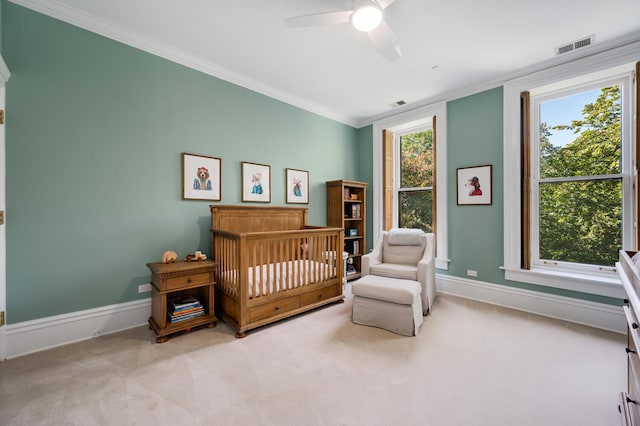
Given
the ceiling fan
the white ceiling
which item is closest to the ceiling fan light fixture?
the ceiling fan

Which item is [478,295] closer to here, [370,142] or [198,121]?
[370,142]

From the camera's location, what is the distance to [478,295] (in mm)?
3500

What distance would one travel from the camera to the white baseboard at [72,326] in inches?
82.7

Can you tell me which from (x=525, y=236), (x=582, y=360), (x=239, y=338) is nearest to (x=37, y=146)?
(x=239, y=338)

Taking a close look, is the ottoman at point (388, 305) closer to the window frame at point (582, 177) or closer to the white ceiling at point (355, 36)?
the window frame at point (582, 177)

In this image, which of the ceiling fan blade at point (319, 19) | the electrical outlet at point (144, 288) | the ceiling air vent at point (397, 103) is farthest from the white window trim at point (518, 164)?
the electrical outlet at point (144, 288)

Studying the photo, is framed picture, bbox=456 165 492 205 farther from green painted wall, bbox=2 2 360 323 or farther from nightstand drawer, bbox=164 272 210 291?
nightstand drawer, bbox=164 272 210 291

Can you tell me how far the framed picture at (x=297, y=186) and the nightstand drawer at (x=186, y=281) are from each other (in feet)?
5.60

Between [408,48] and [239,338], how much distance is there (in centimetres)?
330

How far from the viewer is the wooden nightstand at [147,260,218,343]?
2332 millimetres

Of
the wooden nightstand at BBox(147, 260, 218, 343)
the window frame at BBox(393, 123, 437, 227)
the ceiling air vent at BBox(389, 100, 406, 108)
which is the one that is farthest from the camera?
the window frame at BBox(393, 123, 437, 227)

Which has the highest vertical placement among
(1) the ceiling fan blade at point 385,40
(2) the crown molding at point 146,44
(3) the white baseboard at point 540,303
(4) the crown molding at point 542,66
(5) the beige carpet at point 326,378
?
(2) the crown molding at point 146,44

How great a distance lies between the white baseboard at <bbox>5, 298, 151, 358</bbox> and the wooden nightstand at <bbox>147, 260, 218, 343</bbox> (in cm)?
19

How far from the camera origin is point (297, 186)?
4027 millimetres
